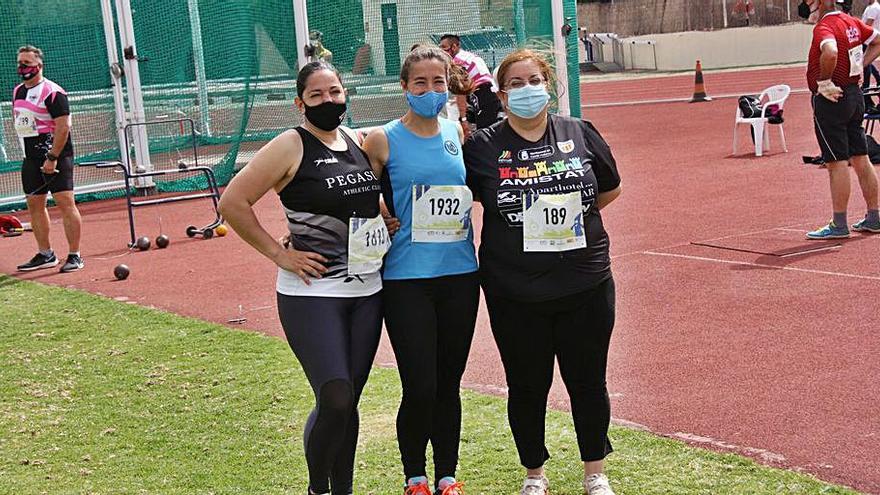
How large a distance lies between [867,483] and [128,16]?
1516 cm

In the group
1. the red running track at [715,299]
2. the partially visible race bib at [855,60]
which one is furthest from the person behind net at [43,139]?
the partially visible race bib at [855,60]

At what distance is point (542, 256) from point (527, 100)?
657 millimetres

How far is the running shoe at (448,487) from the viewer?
5070 millimetres

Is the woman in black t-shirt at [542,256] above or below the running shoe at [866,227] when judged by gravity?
above

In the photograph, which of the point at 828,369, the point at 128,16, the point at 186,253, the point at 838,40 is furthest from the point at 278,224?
the point at 828,369

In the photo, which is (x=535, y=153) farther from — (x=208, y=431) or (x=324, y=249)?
(x=208, y=431)

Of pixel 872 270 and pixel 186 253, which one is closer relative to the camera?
pixel 872 270

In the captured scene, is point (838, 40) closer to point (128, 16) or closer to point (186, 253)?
point (186, 253)

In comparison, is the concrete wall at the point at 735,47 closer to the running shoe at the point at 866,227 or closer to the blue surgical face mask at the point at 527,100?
the running shoe at the point at 866,227

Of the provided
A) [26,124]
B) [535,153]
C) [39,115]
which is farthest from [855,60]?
[26,124]

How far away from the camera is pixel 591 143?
500 cm

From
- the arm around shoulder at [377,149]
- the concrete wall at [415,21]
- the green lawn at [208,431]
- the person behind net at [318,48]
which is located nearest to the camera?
the arm around shoulder at [377,149]

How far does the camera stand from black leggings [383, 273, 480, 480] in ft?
15.9

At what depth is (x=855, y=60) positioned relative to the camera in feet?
34.6
